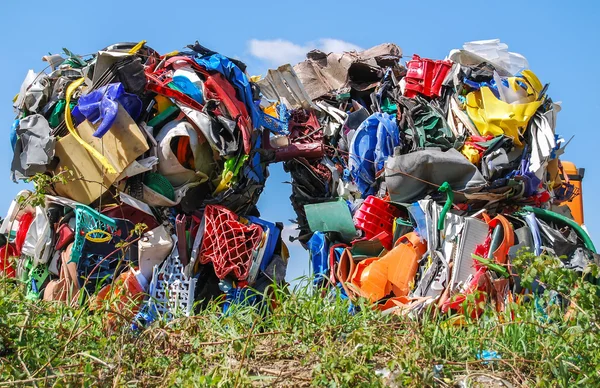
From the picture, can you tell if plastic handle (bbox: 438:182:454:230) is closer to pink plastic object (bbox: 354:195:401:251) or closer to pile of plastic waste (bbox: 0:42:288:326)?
pink plastic object (bbox: 354:195:401:251)

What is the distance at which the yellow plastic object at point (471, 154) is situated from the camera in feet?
20.7

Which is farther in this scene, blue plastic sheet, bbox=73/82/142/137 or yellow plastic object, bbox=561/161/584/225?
yellow plastic object, bbox=561/161/584/225

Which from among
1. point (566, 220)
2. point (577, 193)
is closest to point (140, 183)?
point (566, 220)

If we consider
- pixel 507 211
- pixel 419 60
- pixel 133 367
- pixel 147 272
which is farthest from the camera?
pixel 419 60

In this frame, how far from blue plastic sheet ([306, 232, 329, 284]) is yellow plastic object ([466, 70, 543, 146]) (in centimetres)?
163

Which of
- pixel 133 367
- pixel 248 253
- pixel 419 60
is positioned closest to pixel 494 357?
pixel 133 367

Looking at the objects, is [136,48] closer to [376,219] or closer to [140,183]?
[140,183]

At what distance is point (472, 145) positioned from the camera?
6.40 meters

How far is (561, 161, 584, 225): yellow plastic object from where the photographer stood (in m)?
7.92

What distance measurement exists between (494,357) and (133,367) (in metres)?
1.67

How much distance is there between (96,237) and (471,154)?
3018 mm

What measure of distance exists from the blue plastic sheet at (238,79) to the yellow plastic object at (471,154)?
172cm

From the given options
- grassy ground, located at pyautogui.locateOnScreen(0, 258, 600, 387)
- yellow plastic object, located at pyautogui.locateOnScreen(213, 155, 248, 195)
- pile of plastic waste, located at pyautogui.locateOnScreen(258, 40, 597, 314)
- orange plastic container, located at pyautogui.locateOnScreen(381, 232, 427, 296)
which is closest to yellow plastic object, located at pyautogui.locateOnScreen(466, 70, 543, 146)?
pile of plastic waste, located at pyautogui.locateOnScreen(258, 40, 597, 314)

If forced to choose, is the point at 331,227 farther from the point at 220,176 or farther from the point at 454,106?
the point at 454,106
